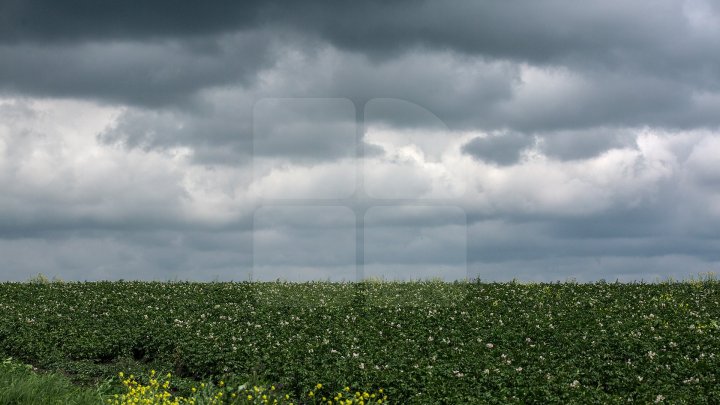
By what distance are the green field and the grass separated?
1.15 metres

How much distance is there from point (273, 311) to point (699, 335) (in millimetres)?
10265

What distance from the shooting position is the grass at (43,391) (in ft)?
42.1

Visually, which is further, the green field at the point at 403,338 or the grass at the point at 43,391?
the green field at the point at 403,338

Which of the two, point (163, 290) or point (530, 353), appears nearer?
point (530, 353)

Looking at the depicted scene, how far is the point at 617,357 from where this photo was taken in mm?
14781

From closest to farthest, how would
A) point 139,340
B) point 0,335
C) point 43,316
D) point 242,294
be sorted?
point 139,340 < point 0,335 < point 43,316 < point 242,294

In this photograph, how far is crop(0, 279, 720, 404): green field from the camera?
13.3 m

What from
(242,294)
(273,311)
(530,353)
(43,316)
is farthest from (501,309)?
(43,316)

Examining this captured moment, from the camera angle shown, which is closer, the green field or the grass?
the grass

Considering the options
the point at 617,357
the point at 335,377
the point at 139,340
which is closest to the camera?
the point at 335,377

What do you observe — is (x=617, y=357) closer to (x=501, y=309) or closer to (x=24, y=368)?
(x=501, y=309)

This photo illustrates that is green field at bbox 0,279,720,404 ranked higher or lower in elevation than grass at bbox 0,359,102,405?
higher

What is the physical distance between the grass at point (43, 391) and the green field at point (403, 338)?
1149 millimetres

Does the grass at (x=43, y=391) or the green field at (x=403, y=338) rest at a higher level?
the green field at (x=403, y=338)
